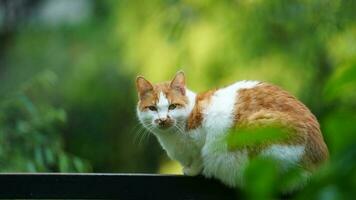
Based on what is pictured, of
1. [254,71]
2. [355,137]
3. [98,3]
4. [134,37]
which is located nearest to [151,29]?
[134,37]

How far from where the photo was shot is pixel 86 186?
4.44 feet

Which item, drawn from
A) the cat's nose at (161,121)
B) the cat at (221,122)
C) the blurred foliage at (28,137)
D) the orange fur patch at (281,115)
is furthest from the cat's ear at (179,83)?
the blurred foliage at (28,137)

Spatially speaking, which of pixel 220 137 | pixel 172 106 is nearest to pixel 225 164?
pixel 220 137

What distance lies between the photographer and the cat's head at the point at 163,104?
1804 millimetres

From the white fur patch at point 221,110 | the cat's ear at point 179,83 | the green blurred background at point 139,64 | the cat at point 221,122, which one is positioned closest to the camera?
the cat at point 221,122

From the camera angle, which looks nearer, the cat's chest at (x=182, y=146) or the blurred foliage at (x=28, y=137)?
the cat's chest at (x=182, y=146)

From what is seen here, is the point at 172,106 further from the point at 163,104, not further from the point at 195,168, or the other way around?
the point at 195,168

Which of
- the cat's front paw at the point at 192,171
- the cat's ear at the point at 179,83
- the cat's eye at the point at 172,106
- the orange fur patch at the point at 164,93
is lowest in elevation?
the cat's front paw at the point at 192,171

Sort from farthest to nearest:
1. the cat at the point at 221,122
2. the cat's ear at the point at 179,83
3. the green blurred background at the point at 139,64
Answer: the green blurred background at the point at 139,64, the cat's ear at the point at 179,83, the cat at the point at 221,122

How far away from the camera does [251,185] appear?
1.20ft

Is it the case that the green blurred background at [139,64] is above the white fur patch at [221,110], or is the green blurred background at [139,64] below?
below

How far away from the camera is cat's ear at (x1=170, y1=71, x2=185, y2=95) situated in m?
1.89

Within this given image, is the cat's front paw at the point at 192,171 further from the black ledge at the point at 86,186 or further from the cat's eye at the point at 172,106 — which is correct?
the black ledge at the point at 86,186

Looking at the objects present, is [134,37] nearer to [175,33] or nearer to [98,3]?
[175,33]
